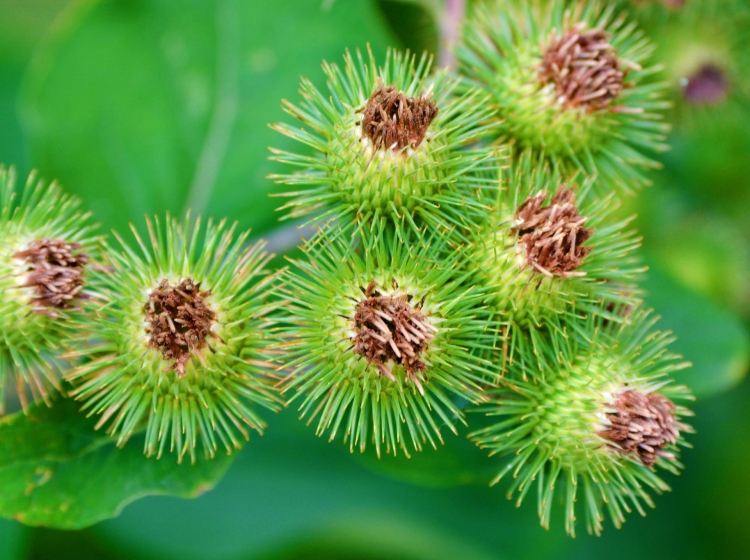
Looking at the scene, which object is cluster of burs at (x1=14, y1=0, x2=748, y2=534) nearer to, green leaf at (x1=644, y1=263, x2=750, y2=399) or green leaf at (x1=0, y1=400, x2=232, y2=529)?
green leaf at (x1=0, y1=400, x2=232, y2=529)

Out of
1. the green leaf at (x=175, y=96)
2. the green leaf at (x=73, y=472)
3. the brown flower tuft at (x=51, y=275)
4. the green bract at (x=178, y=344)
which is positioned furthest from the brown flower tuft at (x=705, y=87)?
the brown flower tuft at (x=51, y=275)

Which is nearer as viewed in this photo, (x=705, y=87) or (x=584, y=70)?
(x=584, y=70)

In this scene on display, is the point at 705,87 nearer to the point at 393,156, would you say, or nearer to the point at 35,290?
the point at 393,156

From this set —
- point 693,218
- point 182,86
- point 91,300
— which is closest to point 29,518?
point 91,300

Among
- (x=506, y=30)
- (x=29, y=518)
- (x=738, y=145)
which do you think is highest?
(x=738, y=145)

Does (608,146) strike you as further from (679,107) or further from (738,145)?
(738,145)

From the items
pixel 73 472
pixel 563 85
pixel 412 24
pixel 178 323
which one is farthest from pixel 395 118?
pixel 412 24
